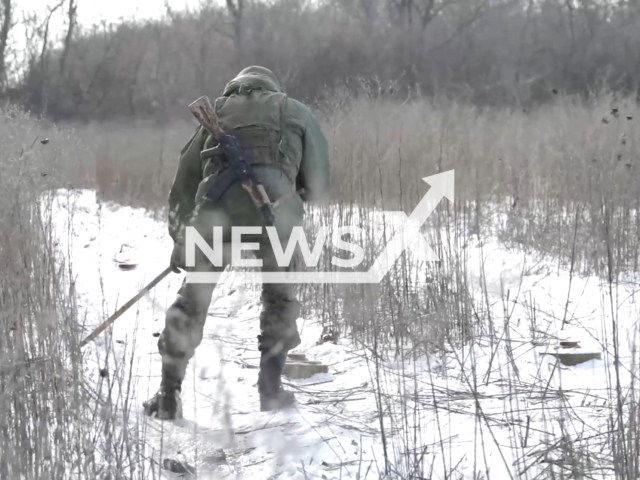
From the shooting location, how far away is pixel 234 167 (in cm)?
261

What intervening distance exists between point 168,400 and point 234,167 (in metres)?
0.94

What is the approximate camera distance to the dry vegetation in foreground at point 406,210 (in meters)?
1.91

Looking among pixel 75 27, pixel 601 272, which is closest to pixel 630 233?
pixel 601 272

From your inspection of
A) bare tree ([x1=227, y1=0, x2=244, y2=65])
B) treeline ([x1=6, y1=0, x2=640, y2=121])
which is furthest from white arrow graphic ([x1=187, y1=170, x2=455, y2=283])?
bare tree ([x1=227, y1=0, x2=244, y2=65])

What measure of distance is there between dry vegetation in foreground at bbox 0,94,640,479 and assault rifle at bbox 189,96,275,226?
59 centimetres

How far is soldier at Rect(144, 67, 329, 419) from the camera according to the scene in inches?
105

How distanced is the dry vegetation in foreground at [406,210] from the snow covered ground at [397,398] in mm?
87

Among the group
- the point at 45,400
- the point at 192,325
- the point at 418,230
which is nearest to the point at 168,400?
the point at 192,325

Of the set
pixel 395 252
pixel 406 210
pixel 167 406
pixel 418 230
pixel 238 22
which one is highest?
pixel 238 22

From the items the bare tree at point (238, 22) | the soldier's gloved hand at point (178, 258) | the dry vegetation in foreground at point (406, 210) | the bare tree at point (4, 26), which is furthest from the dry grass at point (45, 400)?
the bare tree at point (4, 26)

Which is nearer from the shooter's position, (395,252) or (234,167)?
(234,167)

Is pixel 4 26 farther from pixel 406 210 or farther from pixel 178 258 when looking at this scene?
pixel 178 258

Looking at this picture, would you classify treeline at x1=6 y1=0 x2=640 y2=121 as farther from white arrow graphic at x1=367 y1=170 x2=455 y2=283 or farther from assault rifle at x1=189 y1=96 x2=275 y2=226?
assault rifle at x1=189 y1=96 x2=275 y2=226

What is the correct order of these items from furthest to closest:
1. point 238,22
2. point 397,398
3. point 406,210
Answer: point 238,22
point 406,210
point 397,398
